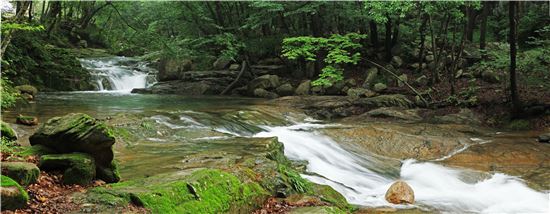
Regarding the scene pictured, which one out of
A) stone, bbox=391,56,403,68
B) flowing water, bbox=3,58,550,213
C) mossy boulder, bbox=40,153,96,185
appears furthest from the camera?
stone, bbox=391,56,403,68

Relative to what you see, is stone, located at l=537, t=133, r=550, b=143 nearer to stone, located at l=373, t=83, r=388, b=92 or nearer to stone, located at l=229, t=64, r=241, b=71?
stone, located at l=373, t=83, r=388, b=92

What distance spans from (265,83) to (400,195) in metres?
15.3

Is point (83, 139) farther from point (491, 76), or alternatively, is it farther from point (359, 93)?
point (491, 76)

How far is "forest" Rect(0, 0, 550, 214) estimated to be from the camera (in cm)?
583

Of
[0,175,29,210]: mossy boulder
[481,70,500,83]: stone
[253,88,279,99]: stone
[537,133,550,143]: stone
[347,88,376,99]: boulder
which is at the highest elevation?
[481,70,500,83]: stone

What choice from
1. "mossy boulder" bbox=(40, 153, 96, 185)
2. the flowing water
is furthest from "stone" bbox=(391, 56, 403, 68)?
"mossy boulder" bbox=(40, 153, 96, 185)

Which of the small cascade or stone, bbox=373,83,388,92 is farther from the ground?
the small cascade

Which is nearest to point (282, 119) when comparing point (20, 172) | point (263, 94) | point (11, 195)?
point (263, 94)

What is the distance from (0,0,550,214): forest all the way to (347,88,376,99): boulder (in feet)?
0.35

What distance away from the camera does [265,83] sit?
2267 centimetres

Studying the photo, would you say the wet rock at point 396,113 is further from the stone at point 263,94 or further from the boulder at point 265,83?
the boulder at point 265,83

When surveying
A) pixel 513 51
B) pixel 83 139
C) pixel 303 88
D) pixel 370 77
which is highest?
pixel 513 51

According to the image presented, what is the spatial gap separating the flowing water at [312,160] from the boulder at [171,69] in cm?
1084

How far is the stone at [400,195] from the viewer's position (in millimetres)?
7812
